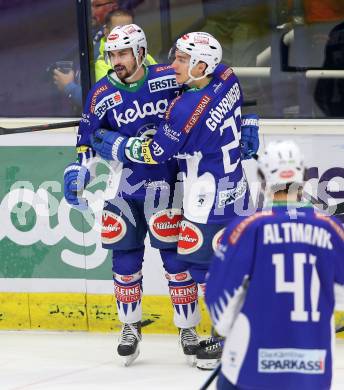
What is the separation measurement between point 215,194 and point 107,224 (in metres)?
0.55

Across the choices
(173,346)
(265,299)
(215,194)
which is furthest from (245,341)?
(173,346)

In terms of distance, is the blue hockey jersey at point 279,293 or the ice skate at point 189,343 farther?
the ice skate at point 189,343

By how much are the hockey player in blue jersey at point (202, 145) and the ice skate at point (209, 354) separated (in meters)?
0.31

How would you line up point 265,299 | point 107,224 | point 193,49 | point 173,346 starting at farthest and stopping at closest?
point 173,346 < point 107,224 < point 193,49 < point 265,299

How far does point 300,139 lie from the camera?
613 centimetres

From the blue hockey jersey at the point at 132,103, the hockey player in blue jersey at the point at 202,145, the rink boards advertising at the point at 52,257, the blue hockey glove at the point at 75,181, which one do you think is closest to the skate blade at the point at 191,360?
the hockey player in blue jersey at the point at 202,145

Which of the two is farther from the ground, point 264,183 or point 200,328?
point 264,183

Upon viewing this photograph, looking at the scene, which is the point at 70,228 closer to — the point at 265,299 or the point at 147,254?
the point at 147,254

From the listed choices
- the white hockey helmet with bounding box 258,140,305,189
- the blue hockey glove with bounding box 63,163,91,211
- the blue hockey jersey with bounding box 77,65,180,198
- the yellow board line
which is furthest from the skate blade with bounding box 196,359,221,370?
the white hockey helmet with bounding box 258,140,305,189

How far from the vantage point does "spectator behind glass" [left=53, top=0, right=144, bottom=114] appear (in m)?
6.28

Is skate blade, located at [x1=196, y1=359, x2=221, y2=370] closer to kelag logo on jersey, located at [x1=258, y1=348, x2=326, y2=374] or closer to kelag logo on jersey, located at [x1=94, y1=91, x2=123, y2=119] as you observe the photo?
kelag logo on jersey, located at [x1=94, y1=91, x2=123, y2=119]

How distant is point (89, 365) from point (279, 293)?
2.30m

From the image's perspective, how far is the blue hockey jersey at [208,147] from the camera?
5316 mm

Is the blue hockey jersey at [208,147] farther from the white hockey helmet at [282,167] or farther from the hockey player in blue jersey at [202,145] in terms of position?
the white hockey helmet at [282,167]
